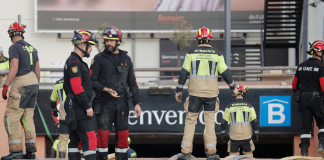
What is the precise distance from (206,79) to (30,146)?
3.37 metres

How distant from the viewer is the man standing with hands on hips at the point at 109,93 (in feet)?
17.7

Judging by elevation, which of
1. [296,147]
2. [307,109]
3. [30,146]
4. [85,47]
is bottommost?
[296,147]

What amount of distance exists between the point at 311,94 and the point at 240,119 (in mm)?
1632

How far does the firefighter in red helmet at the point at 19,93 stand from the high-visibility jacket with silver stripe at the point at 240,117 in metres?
4.30

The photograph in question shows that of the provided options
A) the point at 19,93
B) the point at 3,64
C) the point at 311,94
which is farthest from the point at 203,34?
the point at 3,64

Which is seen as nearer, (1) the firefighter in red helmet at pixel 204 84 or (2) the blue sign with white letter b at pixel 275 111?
(1) the firefighter in red helmet at pixel 204 84

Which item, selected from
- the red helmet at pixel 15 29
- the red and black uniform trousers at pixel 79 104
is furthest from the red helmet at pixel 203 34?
the red helmet at pixel 15 29

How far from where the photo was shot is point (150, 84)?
10469 millimetres

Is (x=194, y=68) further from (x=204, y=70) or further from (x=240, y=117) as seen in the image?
(x=240, y=117)

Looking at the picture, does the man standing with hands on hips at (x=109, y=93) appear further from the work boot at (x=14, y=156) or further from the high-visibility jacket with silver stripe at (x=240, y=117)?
the high-visibility jacket with silver stripe at (x=240, y=117)

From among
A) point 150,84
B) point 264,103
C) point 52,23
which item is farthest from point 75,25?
point 264,103

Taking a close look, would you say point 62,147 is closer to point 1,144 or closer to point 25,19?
point 1,144

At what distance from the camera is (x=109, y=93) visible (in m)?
5.39

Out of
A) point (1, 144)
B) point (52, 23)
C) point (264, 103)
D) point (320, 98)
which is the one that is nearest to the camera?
point (320, 98)
